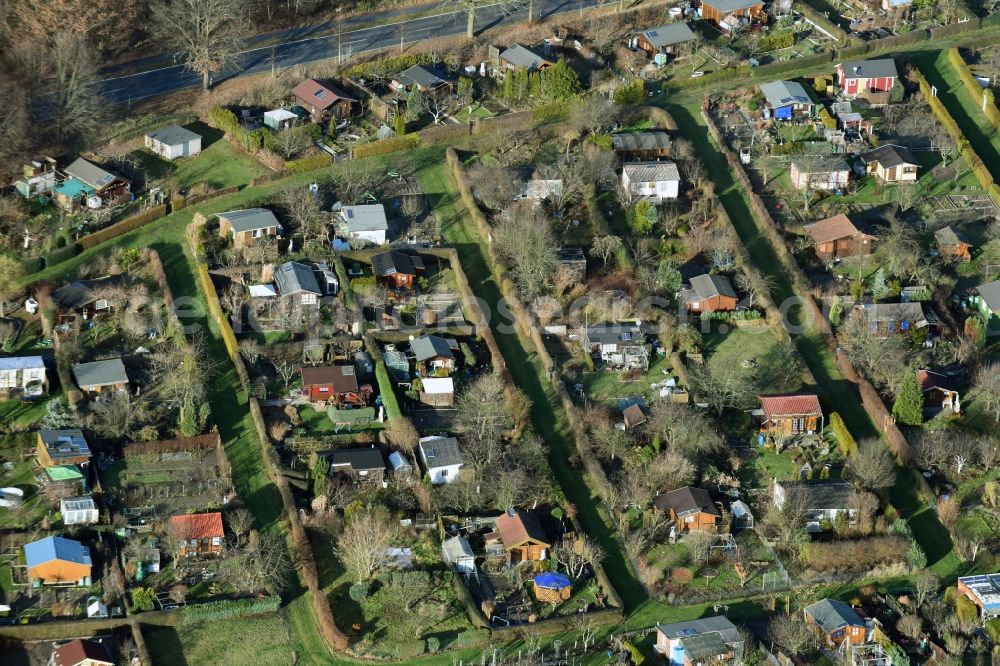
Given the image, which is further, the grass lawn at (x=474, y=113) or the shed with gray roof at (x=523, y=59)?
the shed with gray roof at (x=523, y=59)

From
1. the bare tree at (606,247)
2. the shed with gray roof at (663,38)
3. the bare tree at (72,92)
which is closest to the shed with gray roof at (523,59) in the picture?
the shed with gray roof at (663,38)

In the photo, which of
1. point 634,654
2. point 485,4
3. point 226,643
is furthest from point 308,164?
point 634,654

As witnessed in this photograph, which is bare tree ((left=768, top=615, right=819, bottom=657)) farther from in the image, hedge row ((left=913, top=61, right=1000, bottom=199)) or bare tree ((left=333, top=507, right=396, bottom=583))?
hedge row ((left=913, top=61, right=1000, bottom=199))

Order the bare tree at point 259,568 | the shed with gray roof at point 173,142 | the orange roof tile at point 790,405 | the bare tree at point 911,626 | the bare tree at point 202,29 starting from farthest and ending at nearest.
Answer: the bare tree at point 202,29 → the shed with gray roof at point 173,142 → the orange roof tile at point 790,405 → the bare tree at point 259,568 → the bare tree at point 911,626

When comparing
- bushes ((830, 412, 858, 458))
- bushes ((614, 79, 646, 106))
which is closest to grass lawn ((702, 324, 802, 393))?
bushes ((830, 412, 858, 458))

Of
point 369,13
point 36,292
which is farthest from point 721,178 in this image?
point 36,292

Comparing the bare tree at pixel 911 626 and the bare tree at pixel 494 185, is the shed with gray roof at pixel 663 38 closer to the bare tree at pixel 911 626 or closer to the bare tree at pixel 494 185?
the bare tree at pixel 494 185
